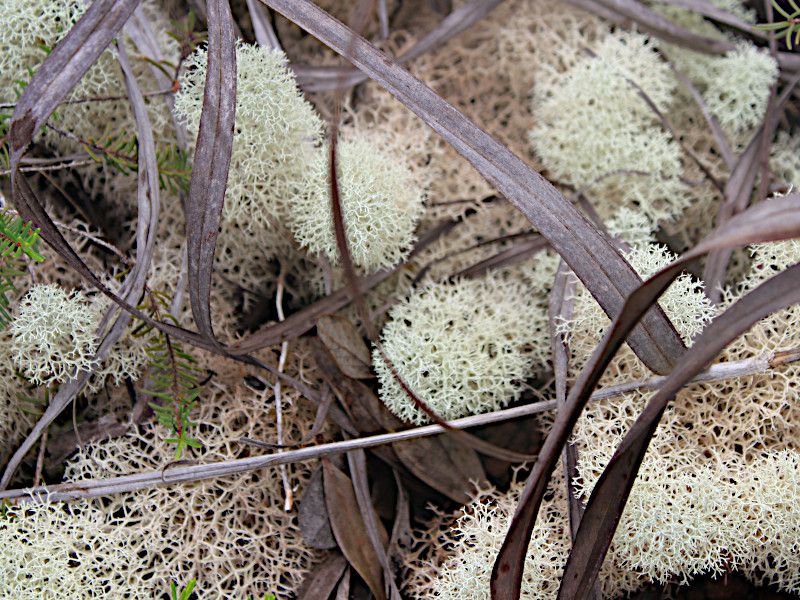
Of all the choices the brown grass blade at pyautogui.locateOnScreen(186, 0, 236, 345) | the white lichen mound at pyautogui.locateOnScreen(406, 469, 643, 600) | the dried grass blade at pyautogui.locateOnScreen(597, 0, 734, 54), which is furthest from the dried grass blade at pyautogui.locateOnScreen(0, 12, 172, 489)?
the dried grass blade at pyautogui.locateOnScreen(597, 0, 734, 54)

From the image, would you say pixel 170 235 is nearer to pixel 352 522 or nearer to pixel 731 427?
pixel 352 522

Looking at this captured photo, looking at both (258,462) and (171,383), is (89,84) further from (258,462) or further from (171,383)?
(258,462)

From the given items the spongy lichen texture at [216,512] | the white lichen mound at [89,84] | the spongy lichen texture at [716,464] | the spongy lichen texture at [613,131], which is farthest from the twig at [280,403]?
the spongy lichen texture at [613,131]

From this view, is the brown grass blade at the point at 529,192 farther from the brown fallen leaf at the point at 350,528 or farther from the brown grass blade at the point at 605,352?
the brown fallen leaf at the point at 350,528

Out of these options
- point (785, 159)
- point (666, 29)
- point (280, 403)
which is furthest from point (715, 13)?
→ point (280, 403)

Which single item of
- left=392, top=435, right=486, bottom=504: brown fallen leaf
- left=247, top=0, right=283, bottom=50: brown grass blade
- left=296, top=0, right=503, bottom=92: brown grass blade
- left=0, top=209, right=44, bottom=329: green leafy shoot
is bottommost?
left=392, top=435, right=486, bottom=504: brown fallen leaf

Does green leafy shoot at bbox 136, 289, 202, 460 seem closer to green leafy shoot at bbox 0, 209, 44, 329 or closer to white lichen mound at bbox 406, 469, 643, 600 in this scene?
green leafy shoot at bbox 0, 209, 44, 329
